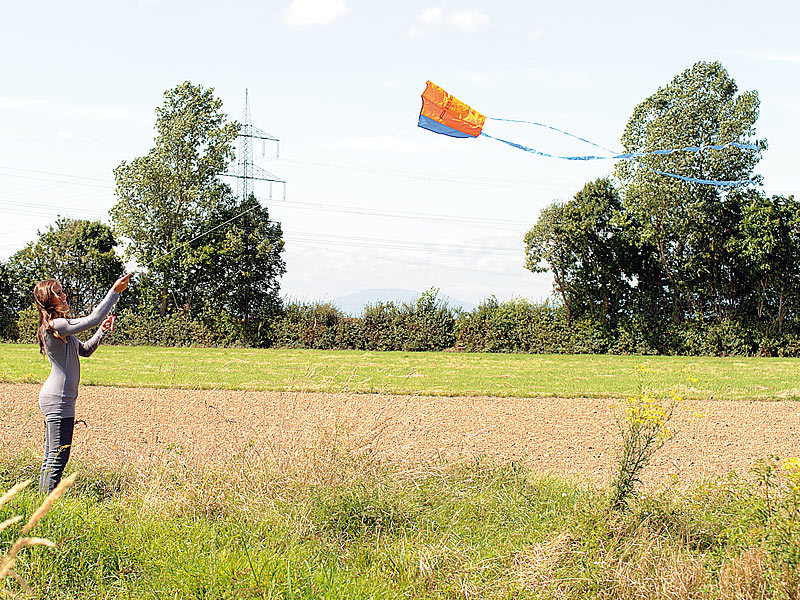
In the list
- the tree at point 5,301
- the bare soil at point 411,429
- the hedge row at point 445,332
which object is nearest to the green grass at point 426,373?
the bare soil at point 411,429

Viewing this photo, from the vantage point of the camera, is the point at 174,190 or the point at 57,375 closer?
the point at 57,375

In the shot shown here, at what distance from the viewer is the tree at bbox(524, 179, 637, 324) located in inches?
897

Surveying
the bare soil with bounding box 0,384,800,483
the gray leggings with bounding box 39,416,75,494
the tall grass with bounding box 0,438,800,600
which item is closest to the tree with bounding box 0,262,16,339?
the bare soil with bounding box 0,384,800,483

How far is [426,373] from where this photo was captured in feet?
49.4

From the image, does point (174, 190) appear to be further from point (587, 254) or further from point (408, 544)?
point (408, 544)

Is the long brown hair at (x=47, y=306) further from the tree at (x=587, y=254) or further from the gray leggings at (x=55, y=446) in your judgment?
the tree at (x=587, y=254)

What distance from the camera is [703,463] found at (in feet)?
22.5

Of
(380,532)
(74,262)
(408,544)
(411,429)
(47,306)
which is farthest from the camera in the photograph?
(74,262)

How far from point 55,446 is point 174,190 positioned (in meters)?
21.3

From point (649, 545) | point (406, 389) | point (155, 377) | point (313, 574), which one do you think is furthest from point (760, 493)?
point (155, 377)

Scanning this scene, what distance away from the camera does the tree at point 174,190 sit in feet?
81.3

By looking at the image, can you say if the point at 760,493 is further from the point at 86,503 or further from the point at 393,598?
the point at 86,503

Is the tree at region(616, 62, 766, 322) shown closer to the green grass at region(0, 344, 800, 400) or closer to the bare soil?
the green grass at region(0, 344, 800, 400)

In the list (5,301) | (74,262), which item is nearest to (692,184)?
(74,262)
